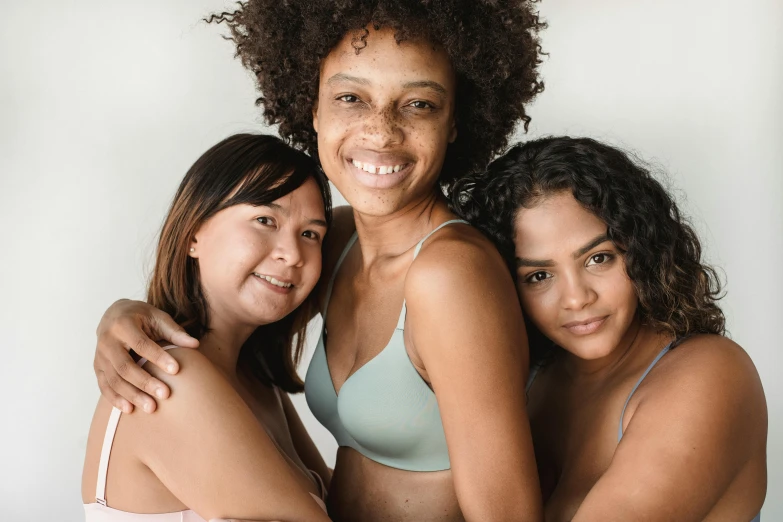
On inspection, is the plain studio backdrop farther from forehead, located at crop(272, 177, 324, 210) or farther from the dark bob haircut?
forehead, located at crop(272, 177, 324, 210)

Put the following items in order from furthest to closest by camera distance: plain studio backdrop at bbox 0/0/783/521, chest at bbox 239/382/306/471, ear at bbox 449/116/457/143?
plain studio backdrop at bbox 0/0/783/521 → chest at bbox 239/382/306/471 → ear at bbox 449/116/457/143

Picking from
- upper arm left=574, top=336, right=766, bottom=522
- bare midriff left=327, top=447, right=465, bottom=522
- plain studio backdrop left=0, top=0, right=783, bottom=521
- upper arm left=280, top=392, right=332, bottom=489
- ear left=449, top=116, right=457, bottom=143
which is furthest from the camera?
plain studio backdrop left=0, top=0, right=783, bottom=521

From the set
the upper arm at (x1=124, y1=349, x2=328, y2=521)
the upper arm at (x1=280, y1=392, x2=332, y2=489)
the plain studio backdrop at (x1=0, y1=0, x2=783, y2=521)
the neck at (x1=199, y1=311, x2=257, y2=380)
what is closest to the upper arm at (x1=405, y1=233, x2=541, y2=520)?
the upper arm at (x1=124, y1=349, x2=328, y2=521)

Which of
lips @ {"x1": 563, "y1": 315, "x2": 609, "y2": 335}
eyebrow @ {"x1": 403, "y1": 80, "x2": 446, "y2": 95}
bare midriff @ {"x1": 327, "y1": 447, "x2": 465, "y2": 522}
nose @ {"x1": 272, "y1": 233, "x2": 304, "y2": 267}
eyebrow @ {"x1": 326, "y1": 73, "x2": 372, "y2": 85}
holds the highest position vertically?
eyebrow @ {"x1": 326, "y1": 73, "x2": 372, "y2": 85}

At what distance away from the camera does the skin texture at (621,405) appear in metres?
1.96

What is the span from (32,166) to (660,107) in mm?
2355

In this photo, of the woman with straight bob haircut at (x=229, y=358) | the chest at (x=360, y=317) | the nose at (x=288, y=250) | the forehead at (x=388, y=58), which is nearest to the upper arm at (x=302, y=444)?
the woman with straight bob haircut at (x=229, y=358)

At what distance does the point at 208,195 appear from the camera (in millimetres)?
2365

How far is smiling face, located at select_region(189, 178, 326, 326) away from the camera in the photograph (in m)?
2.32

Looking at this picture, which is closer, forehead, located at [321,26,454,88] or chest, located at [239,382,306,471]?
forehead, located at [321,26,454,88]

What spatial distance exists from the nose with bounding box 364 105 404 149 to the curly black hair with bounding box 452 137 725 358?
0.34m

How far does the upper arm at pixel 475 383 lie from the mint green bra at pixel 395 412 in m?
0.16

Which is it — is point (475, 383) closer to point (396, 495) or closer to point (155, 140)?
point (396, 495)

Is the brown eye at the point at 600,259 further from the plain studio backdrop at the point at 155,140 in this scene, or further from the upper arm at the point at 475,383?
the plain studio backdrop at the point at 155,140
